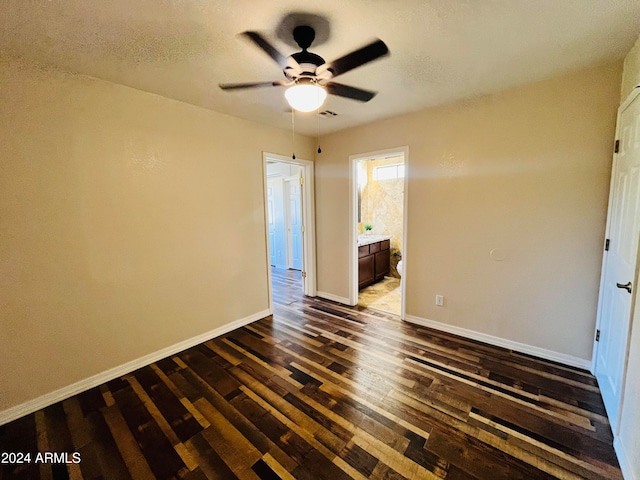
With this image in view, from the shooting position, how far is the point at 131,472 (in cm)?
145

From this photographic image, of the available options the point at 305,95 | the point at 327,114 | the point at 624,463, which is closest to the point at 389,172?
the point at 327,114

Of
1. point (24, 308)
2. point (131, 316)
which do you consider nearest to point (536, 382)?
point (131, 316)

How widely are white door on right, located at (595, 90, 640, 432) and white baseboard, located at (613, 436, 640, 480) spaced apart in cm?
9

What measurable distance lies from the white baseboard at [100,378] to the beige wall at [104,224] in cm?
5

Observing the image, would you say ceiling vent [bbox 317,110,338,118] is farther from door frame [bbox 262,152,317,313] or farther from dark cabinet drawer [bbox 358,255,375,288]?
dark cabinet drawer [bbox 358,255,375,288]

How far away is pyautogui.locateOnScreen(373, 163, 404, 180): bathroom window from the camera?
16.7 ft

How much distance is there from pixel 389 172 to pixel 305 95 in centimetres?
391

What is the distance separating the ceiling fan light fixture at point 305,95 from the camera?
5.24 feet

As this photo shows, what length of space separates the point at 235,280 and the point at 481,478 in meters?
2.66

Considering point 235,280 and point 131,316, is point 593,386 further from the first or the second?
point 131,316

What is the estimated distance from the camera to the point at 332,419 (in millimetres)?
1781

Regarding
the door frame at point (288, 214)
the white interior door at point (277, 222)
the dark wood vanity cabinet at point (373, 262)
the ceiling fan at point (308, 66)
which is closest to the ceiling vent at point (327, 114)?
the ceiling fan at point (308, 66)

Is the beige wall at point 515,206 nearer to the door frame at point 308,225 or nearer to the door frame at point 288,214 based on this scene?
the door frame at point 308,225

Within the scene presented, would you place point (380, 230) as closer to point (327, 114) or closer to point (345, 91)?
point (327, 114)
